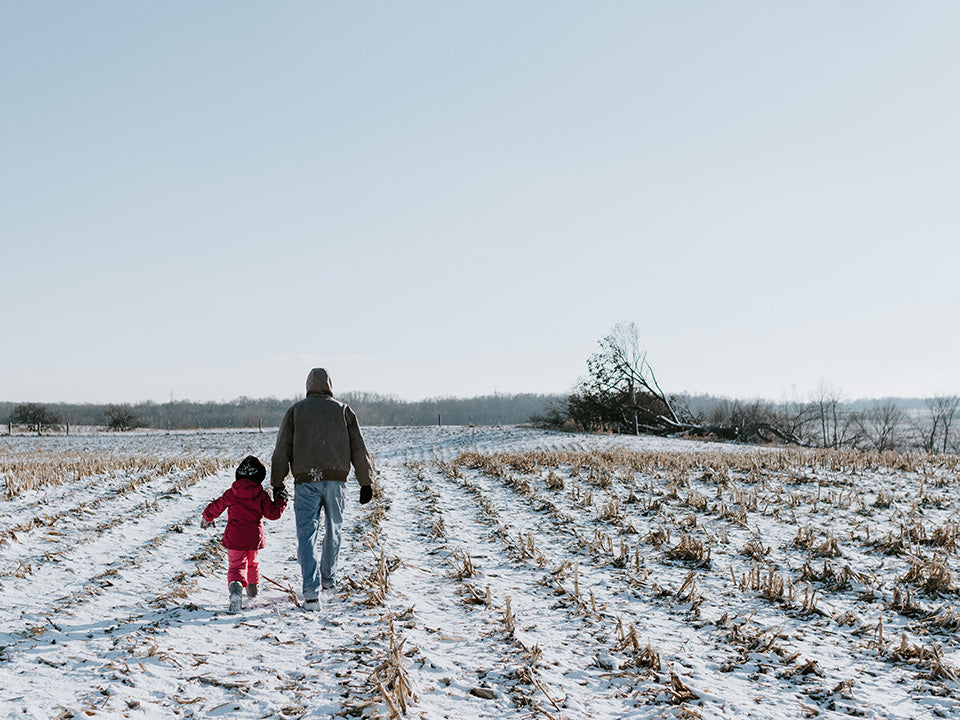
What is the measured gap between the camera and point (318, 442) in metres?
6.30

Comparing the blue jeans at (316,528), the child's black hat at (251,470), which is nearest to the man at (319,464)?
the blue jeans at (316,528)

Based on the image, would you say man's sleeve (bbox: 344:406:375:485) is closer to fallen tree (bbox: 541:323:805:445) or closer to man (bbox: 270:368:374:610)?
man (bbox: 270:368:374:610)

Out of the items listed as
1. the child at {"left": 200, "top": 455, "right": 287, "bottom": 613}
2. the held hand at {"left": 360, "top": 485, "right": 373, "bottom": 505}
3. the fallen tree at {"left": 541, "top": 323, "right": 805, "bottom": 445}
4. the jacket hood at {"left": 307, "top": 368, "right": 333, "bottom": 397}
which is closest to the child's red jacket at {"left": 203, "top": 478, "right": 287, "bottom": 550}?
the child at {"left": 200, "top": 455, "right": 287, "bottom": 613}

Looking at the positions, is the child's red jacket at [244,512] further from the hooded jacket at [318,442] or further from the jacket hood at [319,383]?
the jacket hood at [319,383]

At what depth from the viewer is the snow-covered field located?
14.2 ft

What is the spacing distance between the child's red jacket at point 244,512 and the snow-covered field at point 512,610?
0.65m

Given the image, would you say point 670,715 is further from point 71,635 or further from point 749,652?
point 71,635

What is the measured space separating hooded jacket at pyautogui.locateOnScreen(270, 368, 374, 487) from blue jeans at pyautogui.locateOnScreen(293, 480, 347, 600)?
12 cm

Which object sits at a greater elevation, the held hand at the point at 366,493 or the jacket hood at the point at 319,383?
the jacket hood at the point at 319,383

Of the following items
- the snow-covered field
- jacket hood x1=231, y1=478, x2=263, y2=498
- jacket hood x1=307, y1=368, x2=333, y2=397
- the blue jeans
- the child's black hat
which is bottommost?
the snow-covered field

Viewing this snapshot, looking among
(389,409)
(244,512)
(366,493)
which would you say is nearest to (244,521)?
(244,512)

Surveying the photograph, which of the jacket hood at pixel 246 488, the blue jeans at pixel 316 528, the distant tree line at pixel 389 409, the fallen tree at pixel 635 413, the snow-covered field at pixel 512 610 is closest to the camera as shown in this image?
the snow-covered field at pixel 512 610

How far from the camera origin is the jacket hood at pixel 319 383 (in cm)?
663

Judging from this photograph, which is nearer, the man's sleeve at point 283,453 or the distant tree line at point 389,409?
the man's sleeve at point 283,453
